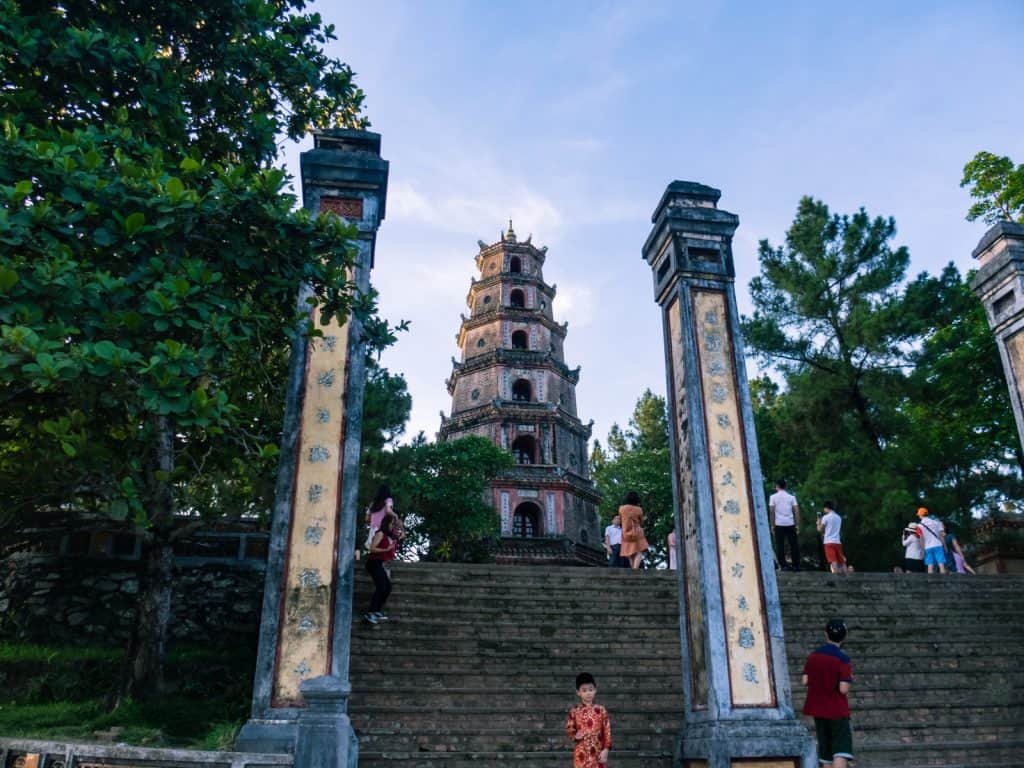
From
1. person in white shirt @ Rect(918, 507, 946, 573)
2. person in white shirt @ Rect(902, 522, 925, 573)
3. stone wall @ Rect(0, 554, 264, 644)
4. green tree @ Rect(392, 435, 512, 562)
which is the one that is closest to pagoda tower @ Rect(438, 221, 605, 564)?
green tree @ Rect(392, 435, 512, 562)

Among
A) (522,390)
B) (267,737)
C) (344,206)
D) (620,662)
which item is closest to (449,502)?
(522,390)

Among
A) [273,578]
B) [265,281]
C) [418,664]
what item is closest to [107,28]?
[265,281]

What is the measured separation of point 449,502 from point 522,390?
7.26 m

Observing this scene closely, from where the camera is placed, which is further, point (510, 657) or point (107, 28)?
point (510, 657)

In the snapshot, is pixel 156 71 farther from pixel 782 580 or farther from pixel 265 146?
pixel 782 580

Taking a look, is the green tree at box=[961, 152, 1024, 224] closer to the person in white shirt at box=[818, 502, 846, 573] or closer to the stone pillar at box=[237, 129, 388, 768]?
the person in white shirt at box=[818, 502, 846, 573]

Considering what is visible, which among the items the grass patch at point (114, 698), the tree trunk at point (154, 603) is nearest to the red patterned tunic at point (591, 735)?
the grass patch at point (114, 698)

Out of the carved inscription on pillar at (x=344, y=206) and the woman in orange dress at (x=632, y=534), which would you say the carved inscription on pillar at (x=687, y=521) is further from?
the woman in orange dress at (x=632, y=534)

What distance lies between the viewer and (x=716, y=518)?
671cm

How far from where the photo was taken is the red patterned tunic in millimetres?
4969

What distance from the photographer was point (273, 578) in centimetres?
603

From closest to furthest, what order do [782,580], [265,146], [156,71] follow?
[156,71] → [265,146] → [782,580]

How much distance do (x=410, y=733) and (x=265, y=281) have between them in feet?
12.0

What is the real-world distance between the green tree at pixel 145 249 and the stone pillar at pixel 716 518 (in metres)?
3.00
